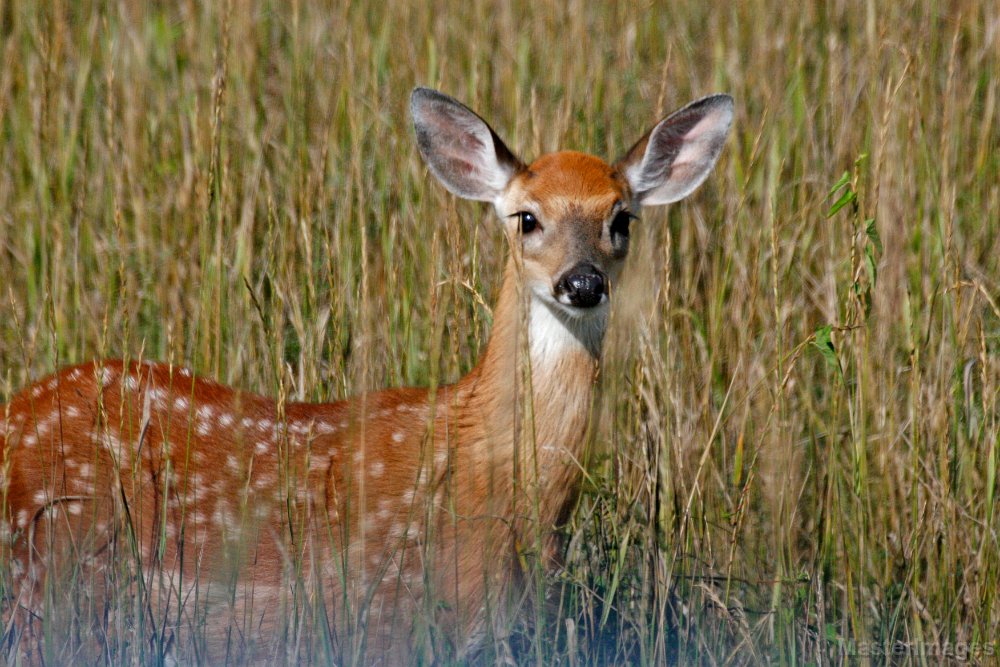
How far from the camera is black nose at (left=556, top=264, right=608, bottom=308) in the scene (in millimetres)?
3373

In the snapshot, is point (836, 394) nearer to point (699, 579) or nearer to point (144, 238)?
point (699, 579)

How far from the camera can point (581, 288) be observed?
133 inches

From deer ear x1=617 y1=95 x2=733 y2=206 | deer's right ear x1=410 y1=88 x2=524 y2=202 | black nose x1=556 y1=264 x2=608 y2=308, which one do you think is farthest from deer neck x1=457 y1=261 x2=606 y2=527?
deer ear x1=617 y1=95 x2=733 y2=206

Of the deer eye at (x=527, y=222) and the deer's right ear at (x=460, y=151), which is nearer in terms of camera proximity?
the deer eye at (x=527, y=222)

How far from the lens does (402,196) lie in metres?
4.52

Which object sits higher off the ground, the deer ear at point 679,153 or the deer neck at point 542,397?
the deer ear at point 679,153

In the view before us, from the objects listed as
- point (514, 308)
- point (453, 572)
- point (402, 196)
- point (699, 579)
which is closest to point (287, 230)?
point (402, 196)

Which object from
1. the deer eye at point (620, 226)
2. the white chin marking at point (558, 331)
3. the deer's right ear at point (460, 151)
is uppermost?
the deer's right ear at point (460, 151)

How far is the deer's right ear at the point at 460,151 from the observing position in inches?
152

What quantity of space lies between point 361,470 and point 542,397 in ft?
1.78

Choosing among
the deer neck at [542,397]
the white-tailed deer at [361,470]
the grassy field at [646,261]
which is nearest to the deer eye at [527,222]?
the white-tailed deer at [361,470]

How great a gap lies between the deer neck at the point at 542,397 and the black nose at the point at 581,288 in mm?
118

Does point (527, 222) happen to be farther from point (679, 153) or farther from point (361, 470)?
point (361, 470)

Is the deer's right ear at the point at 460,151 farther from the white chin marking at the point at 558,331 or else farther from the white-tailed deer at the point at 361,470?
the white chin marking at the point at 558,331
